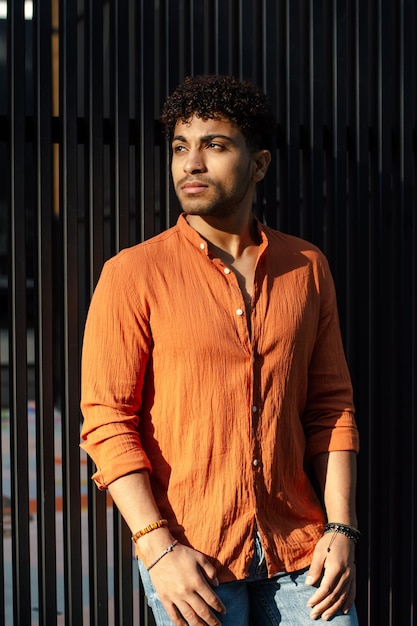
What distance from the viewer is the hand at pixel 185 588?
2082 mm

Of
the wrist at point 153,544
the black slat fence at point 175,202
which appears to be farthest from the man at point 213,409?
the black slat fence at point 175,202

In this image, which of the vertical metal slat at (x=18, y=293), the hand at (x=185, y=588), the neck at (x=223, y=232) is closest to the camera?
the hand at (x=185, y=588)

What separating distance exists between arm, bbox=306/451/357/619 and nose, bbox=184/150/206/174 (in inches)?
34.8

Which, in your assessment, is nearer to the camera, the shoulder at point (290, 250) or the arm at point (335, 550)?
the arm at point (335, 550)

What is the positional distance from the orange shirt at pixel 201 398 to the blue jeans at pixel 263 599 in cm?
4

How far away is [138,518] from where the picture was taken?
83.7 inches

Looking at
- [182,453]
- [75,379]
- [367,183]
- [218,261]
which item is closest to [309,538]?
[182,453]

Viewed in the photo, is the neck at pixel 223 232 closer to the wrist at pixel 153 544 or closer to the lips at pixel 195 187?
the lips at pixel 195 187

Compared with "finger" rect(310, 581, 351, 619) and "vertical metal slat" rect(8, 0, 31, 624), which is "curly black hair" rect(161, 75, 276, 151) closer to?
"vertical metal slat" rect(8, 0, 31, 624)

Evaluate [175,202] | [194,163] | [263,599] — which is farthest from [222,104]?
[263,599]

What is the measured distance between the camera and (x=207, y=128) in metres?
2.34

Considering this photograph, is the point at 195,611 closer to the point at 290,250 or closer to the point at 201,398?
the point at 201,398

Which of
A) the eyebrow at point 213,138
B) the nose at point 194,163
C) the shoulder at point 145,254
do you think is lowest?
the shoulder at point 145,254

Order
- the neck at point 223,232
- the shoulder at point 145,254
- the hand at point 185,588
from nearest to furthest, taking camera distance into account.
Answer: the hand at point 185,588 → the shoulder at point 145,254 → the neck at point 223,232
